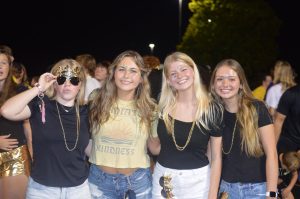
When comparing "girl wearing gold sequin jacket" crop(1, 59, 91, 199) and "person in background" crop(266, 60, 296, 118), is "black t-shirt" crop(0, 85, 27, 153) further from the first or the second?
"person in background" crop(266, 60, 296, 118)

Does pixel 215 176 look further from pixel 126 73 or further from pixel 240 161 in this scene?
pixel 126 73

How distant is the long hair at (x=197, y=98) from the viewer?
144 inches

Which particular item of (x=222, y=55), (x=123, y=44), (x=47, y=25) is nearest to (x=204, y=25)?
(x=222, y=55)

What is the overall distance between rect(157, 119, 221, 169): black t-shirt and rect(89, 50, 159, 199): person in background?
18 cm

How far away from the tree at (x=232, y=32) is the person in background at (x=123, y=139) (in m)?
24.7

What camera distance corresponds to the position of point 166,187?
356cm

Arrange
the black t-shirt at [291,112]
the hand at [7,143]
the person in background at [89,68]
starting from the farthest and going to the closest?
1. the person in background at [89,68]
2. the black t-shirt at [291,112]
3. the hand at [7,143]

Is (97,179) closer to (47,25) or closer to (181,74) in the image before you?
Answer: (181,74)

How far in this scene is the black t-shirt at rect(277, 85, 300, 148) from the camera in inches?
202

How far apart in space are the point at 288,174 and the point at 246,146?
1662 mm

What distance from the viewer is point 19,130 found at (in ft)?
13.8

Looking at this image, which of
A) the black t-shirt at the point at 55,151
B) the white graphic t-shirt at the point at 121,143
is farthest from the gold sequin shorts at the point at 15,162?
the white graphic t-shirt at the point at 121,143

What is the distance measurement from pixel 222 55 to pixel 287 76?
20.8m

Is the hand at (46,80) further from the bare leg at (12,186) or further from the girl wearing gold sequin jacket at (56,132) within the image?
the bare leg at (12,186)
